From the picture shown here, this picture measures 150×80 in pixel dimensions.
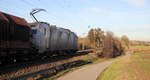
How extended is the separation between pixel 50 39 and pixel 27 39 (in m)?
4.91

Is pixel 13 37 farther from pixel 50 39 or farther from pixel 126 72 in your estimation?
pixel 126 72

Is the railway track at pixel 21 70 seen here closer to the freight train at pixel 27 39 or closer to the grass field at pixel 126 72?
the freight train at pixel 27 39

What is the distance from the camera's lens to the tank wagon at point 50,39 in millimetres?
20062

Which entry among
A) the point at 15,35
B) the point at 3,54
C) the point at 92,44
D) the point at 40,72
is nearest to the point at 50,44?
the point at 15,35

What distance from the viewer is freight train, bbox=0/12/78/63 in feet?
48.4

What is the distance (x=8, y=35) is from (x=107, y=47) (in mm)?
19144

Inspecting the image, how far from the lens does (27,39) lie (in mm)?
17859

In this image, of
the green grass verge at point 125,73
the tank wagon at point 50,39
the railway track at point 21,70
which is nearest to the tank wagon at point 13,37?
the railway track at point 21,70

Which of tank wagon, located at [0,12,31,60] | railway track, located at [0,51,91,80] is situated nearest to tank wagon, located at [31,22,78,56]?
tank wagon, located at [0,12,31,60]

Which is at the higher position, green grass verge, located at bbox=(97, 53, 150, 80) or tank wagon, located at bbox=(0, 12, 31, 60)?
tank wagon, located at bbox=(0, 12, 31, 60)

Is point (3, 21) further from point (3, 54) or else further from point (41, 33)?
point (41, 33)

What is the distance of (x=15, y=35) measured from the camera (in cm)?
1596

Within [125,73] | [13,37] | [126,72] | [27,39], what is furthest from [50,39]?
[125,73]

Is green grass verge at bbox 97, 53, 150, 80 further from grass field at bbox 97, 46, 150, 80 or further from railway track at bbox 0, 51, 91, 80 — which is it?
railway track at bbox 0, 51, 91, 80
